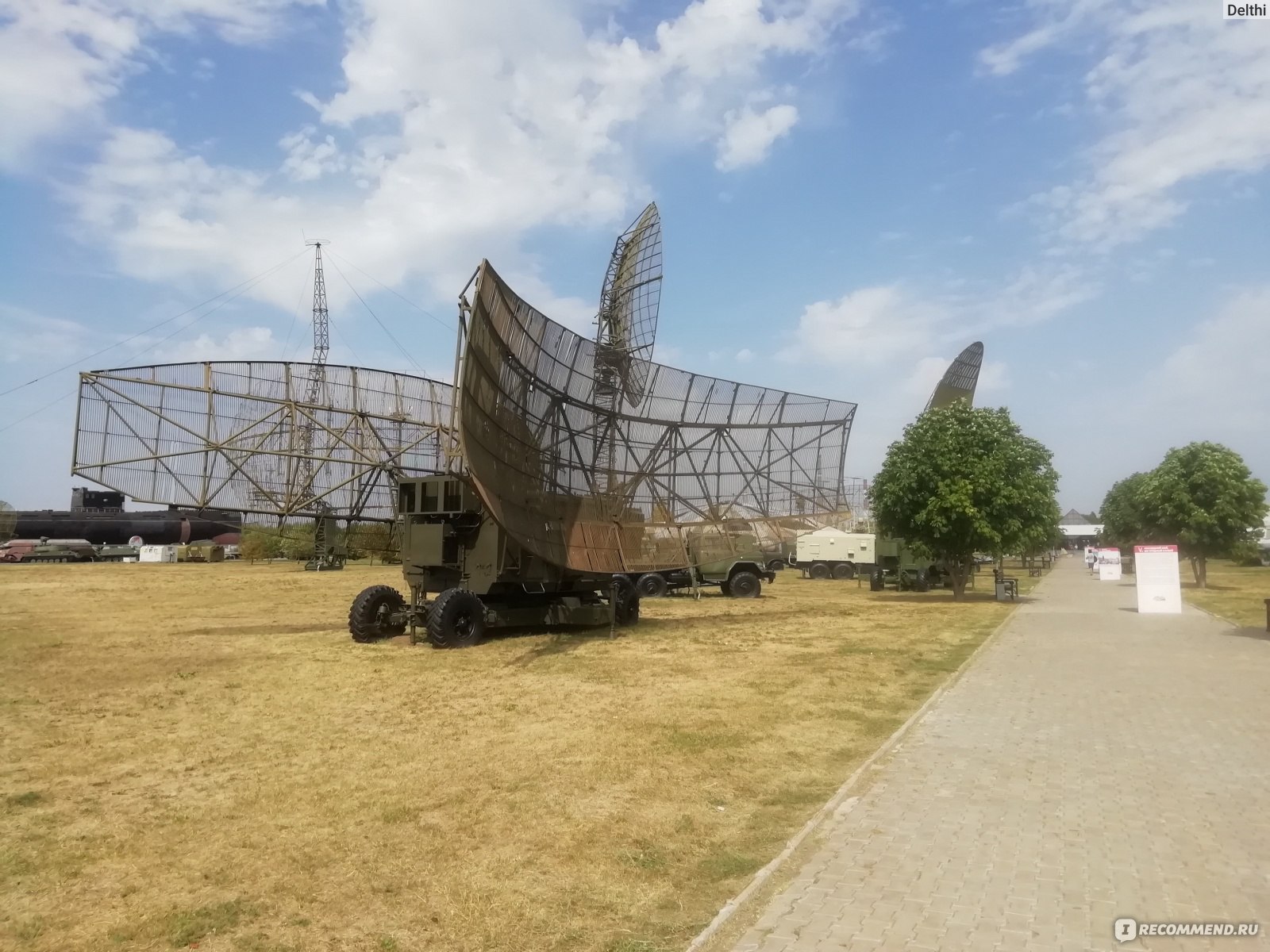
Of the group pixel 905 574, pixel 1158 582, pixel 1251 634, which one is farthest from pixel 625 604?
pixel 905 574

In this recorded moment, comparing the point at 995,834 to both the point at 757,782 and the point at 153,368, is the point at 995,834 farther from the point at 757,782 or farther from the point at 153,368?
the point at 153,368

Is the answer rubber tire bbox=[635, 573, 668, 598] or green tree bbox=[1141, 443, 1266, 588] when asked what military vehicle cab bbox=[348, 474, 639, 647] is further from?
green tree bbox=[1141, 443, 1266, 588]

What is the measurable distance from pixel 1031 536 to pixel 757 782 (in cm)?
2584

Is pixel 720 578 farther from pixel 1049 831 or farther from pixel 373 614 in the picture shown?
pixel 1049 831

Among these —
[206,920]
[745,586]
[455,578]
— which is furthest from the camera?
[745,586]

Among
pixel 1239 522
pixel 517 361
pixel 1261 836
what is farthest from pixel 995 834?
pixel 1239 522

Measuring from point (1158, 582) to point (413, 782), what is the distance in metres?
24.0

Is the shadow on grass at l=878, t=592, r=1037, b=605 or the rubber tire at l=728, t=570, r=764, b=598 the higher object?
the rubber tire at l=728, t=570, r=764, b=598

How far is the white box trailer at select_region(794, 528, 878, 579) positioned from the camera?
1901 inches

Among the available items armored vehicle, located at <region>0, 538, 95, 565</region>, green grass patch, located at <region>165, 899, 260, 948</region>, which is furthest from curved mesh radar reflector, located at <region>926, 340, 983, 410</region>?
armored vehicle, located at <region>0, 538, 95, 565</region>

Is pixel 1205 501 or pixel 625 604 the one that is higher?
pixel 1205 501

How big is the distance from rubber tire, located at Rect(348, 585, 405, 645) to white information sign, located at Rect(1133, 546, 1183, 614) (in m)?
20.4

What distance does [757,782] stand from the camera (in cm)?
748

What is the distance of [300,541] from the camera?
2304 inches
